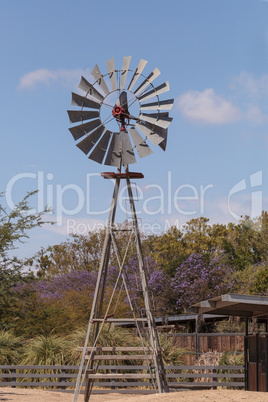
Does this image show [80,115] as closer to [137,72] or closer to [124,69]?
[124,69]

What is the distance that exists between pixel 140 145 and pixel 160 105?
1186 mm

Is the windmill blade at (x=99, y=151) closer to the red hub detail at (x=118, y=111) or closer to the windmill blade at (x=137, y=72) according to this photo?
the red hub detail at (x=118, y=111)

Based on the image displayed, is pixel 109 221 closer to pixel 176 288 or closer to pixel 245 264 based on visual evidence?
pixel 176 288

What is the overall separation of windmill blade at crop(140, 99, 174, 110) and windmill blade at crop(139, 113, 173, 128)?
0.57 feet

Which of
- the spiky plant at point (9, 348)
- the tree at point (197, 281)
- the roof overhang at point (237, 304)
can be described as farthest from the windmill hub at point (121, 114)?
the tree at point (197, 281)

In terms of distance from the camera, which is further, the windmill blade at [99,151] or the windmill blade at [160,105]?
the windmill blade at [99,151]

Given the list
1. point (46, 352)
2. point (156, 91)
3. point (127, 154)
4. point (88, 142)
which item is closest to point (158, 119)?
point (156, 91)

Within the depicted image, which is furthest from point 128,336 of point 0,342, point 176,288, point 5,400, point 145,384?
point 176,288

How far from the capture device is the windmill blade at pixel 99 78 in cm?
1525

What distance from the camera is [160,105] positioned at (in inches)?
585

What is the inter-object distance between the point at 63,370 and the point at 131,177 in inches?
321

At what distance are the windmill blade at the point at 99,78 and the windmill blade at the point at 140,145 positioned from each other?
146cm

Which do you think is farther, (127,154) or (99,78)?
(99,78)

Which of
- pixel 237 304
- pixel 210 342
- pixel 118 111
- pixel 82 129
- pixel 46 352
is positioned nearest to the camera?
pixel 237 304
